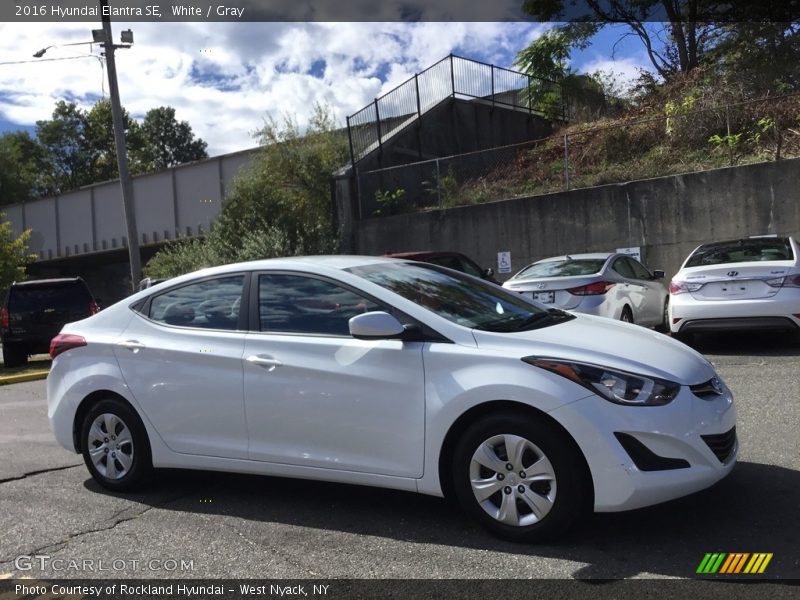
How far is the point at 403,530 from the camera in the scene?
4227 millimetres

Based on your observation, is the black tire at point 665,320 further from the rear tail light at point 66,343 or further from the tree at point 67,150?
the tree at point 67,150

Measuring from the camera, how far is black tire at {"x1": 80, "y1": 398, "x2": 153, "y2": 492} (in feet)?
16.5

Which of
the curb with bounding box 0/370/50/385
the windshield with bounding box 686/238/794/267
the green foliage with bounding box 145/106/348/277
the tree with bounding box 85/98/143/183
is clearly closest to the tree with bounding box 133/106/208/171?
the tree with bounding box 85/98/143/183

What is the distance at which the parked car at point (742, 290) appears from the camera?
8695 millimetres

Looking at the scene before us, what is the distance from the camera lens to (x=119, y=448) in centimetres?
514

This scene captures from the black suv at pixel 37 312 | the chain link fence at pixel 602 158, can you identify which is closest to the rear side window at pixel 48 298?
the black suv at pixel 37 312

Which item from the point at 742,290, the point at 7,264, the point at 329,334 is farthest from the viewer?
the point at 7,264

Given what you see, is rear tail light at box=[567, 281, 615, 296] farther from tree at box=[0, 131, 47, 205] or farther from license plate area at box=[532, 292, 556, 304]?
tree at box=[0, 131, 47, 205]

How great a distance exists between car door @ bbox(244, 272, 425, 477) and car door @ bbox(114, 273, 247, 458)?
5.2 inches

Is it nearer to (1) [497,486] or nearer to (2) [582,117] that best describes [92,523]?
(1) [497,486]

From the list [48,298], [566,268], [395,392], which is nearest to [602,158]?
[566,268]

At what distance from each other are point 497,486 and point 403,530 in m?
0.68

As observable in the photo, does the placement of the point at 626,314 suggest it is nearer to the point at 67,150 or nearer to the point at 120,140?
the point at 120,140

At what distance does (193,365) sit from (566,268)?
6.87 m
